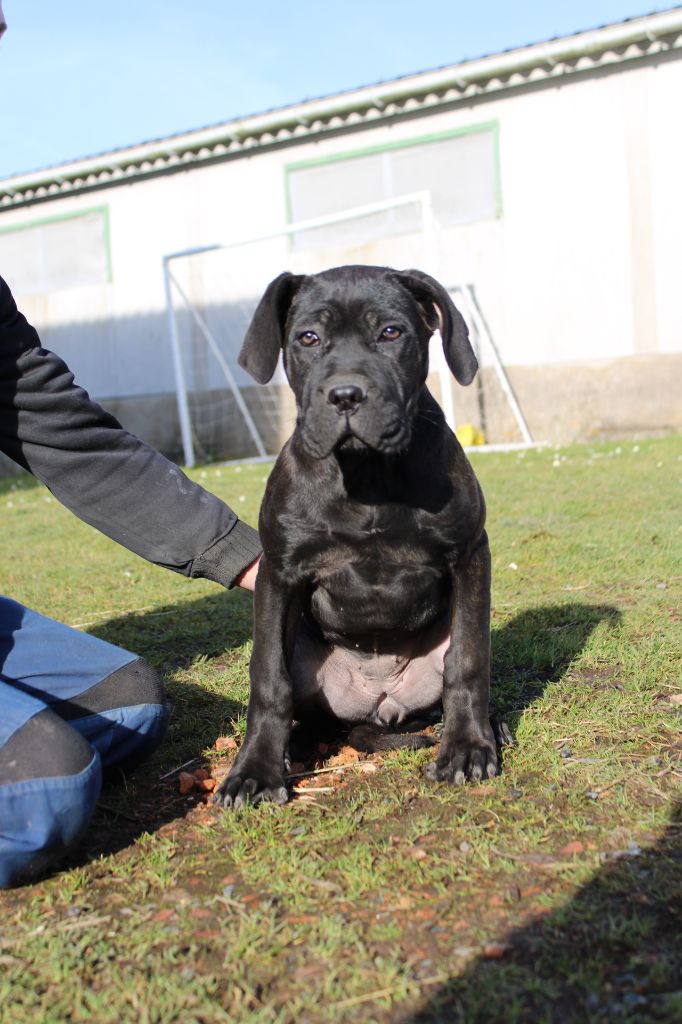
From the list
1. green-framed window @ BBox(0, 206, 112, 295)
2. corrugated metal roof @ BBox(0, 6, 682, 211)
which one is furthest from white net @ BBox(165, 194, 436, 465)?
green-framed window @ BBox(0, 206, 112, 295)

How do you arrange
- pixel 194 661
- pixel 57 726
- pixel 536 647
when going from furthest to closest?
pixel 194 661 → pixel 536 647 → pixel 57 726

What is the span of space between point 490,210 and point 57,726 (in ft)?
42.6

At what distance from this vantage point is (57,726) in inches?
109

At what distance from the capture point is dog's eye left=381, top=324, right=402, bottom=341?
3342 mm

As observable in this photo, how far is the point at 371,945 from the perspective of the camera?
2.25 m

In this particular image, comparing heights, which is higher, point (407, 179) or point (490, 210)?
point (407, 179)

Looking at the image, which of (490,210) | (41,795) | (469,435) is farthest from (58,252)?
(41,795)

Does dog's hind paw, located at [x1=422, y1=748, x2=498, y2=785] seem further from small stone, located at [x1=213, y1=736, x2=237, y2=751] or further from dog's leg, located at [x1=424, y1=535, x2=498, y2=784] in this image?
small stone, located at [x1=213, y1=736, x2=237, y2=751]

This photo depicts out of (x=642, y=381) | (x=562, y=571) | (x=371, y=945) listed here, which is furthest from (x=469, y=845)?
(x=642, y=381)

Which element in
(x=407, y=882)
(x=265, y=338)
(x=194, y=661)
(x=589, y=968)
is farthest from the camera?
(x=194, y=661)

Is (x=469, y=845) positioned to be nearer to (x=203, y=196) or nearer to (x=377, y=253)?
(x=377, y=253)

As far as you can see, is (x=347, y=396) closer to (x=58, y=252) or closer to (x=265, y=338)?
(x=265, y=338)

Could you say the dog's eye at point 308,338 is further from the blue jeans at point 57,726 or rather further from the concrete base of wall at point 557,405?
the concrete base of wall at point 557,405

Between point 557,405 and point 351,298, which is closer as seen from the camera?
point 351,298
